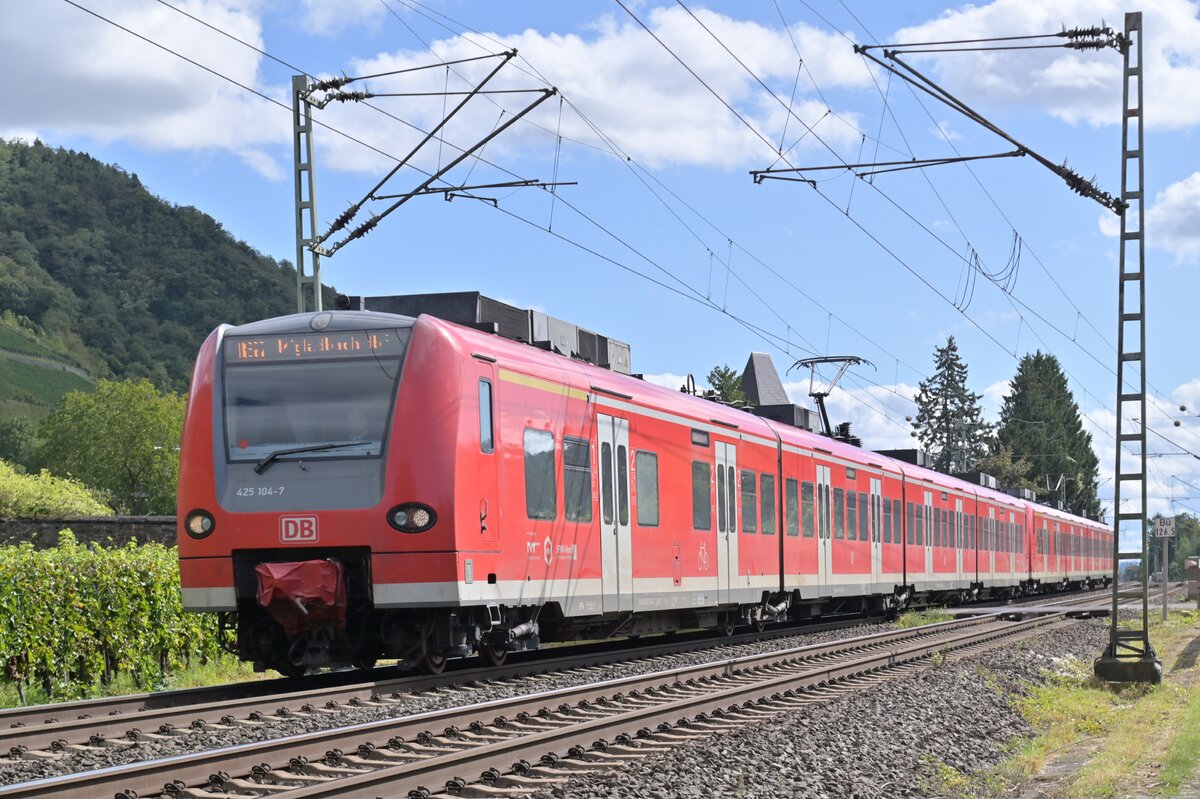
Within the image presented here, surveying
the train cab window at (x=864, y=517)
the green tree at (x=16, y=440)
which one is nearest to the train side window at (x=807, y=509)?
the train cab window at (x=864, y=517)

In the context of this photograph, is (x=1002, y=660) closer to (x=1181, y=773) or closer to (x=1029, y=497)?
(x=1181, y=773)

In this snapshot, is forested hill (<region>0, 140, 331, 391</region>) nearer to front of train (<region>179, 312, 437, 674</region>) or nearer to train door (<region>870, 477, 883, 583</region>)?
train door (<region>870, 477, 883, 583</region>)

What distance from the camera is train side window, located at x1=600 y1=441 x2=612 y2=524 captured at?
52.4ft

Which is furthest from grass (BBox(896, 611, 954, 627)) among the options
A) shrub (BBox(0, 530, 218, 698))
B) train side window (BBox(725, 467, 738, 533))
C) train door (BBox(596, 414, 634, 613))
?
shrub (BBox(0, 530, 218, 698))

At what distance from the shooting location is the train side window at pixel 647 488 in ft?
55.8

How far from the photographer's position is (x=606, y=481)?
16.1m

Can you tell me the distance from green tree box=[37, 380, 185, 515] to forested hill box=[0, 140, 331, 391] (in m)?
15.2

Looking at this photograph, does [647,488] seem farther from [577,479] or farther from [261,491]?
[261,491]

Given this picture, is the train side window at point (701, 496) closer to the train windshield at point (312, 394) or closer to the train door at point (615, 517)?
the train door at point (615, 517)

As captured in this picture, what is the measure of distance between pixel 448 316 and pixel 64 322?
11601cm

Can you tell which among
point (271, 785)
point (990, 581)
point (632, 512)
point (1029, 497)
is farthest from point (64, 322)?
point (271, 785)

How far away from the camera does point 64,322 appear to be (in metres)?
122

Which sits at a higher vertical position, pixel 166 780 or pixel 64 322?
pixel 64 322

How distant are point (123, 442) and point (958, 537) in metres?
62.5
